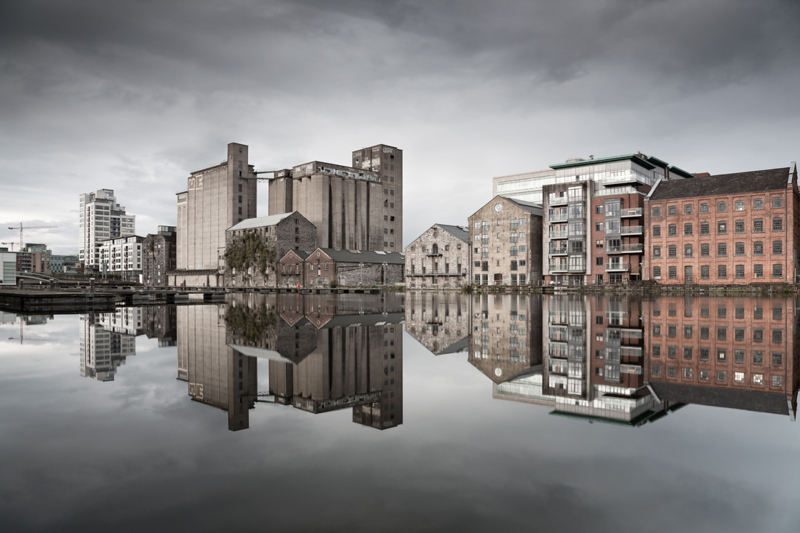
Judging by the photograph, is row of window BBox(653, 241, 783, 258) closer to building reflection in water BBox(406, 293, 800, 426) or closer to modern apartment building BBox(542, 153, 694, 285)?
modern apartment building BBox(542, 153, 694, 285)

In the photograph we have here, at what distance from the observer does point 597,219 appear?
69.8 m

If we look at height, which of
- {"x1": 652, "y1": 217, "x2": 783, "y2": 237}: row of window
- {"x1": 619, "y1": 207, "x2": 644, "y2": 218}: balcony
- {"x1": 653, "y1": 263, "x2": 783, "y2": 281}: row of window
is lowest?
{"x1": 653, "y1": 263, "x2": 783, "y2": 281}: row of window

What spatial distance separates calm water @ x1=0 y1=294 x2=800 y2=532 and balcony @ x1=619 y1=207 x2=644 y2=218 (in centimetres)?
5930

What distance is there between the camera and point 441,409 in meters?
7.54

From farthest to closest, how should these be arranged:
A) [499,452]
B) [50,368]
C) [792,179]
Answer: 1. [792,179]
2. [50,368]
3. [499,452]

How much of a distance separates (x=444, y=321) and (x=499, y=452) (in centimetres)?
1899

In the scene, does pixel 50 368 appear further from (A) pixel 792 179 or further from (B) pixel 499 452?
(A) pixel 792 179

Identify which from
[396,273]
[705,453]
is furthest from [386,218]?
[705,453]

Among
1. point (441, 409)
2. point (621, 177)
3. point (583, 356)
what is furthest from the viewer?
point (621, 177)

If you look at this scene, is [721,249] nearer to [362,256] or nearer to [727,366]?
[362,256]

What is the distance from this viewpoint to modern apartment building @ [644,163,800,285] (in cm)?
5853

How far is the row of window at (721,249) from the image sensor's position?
192 feet

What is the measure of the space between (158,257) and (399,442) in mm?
160741

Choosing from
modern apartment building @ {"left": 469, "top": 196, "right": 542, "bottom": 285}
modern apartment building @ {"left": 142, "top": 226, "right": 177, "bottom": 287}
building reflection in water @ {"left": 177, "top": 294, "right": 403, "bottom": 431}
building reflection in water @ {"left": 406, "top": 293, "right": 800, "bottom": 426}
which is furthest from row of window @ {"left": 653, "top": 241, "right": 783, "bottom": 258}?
Result: modern apartment building @ {"left": 142, "top": 226, "right": 177, "bottom": 287}
